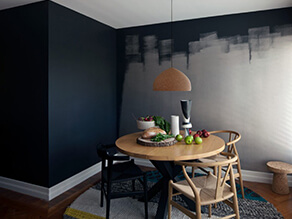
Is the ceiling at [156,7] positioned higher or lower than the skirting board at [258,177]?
higher

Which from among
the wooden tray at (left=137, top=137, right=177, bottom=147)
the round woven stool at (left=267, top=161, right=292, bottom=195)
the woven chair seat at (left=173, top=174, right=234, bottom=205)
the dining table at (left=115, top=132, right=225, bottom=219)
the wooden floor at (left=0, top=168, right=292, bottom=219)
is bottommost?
the wooden floor at (left=0, top=168, right=292, bottom=219)

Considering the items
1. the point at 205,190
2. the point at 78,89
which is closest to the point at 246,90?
the point at 205,190

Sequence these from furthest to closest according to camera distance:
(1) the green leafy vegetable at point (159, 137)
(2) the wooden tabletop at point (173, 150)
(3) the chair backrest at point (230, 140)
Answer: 1. (3) the chair backrest at point (230, 140)
2. (1) the green leafy vegetable at point (159, 137)
3. (2) the wooden tabletop at point (173, 150)

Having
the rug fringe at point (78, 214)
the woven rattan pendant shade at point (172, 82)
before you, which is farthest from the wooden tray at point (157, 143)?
the rug fringe at point (78, 214)

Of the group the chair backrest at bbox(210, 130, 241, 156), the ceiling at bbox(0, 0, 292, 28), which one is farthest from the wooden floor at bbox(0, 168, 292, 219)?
the ceiling at bbox(0, 0, 292, 28)

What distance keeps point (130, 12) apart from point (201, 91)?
5.42 ft

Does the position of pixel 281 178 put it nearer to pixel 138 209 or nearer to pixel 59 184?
pixel 138 209

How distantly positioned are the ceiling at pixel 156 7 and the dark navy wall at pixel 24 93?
27 cm

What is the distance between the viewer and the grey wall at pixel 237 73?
3.35 metres

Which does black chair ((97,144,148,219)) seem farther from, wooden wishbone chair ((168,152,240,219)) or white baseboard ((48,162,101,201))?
white baseboard ((48,162,101,201))

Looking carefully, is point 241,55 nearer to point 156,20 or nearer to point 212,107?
point 212,107

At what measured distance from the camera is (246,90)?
11.6ft

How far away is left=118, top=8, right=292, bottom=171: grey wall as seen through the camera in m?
3.35

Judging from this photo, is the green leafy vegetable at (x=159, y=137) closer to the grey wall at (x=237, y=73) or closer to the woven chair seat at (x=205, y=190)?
the woven chair seat at (x=205, y=190)
